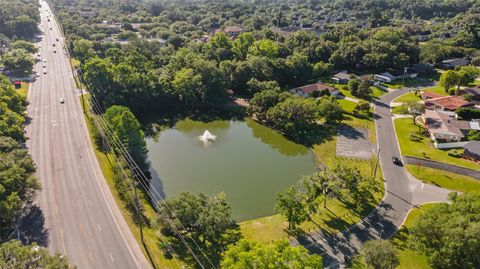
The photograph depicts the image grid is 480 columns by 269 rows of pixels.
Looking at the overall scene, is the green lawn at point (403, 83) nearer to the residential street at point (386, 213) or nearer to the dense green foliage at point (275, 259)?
the residential street at point (386, 213)

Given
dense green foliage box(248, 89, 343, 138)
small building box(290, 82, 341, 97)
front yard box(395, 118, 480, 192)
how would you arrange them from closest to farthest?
front yard box(395, 118, 480, 192) → dense green foliage box(248, 89, 343, 138) → small building box(290, 82, 341, 97)

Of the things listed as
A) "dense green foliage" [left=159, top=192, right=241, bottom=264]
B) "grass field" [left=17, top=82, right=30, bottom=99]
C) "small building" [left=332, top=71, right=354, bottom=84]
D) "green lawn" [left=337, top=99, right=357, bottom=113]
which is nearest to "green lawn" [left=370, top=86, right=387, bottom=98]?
"small building" [left=332, top=71, right=354, bottom=84]

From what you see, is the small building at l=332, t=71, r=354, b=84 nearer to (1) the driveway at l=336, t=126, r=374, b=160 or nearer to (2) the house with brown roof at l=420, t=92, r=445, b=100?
(2) the house with brown roof at l=420, t=92, r=445, b=100

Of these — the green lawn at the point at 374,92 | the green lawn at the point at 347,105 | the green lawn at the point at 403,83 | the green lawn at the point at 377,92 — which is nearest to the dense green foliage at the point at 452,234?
the green lawn at the point at 347,105

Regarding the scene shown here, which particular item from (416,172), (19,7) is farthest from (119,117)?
(19,7)

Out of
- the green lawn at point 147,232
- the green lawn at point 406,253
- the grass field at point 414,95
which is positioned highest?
the green lawn at point 147,232

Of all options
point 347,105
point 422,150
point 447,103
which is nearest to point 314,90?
point 347,105

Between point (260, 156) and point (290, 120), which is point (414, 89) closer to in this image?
point (290, 120)
